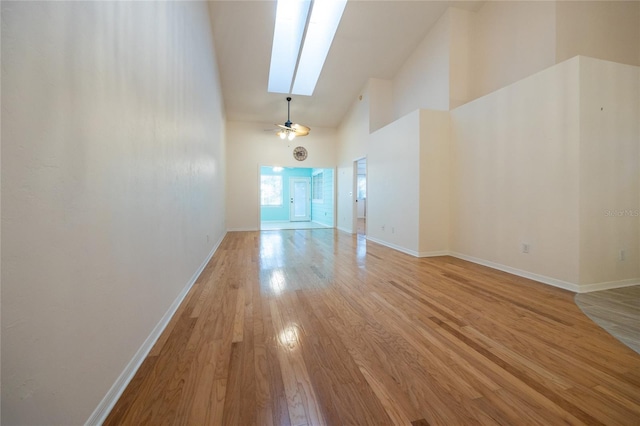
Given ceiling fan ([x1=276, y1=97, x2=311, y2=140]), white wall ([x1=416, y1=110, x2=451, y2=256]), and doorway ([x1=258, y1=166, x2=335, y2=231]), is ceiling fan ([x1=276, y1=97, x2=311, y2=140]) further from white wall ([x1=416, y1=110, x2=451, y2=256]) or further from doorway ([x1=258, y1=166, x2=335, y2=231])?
doorway ([x1=258, y1=166, x2=335, y2=231])

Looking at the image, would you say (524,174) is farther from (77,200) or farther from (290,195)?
(290,195)

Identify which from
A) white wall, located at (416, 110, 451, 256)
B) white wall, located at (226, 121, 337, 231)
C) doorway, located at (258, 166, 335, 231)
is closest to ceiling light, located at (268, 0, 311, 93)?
white wall, located at (226, 121, 337, 231)

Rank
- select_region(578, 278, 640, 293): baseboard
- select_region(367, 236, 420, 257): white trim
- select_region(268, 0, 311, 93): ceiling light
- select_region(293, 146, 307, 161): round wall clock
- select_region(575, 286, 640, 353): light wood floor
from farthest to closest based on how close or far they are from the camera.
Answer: select_region(293, 146, 307, 161): round wall clock → select_region(268, 0, 311, 93): ceiling light → select_region(367, 236, 420, 257): white trim → select_region(578, 278, 640, 293): baseboard → select_region(575, 286, 640, 353): light wood floor

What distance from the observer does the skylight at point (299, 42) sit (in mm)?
4543

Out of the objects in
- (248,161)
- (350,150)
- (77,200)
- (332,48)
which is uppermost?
(332,48)

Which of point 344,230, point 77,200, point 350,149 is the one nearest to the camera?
point 77,200

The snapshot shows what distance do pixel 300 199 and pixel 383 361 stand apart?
9.80 meters

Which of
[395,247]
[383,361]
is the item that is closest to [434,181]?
[395,247]

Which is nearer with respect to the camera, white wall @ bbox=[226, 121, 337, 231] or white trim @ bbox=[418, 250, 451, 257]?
white trim @ bbox=[418, 250, 451, 257]

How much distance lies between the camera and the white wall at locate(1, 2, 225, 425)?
27.6 inches

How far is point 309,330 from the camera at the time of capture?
184 centimetres

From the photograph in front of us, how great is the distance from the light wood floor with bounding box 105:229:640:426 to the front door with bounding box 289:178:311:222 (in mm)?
8296

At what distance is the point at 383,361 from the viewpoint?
4.84 feet

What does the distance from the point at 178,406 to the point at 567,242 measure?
371 centimetres
